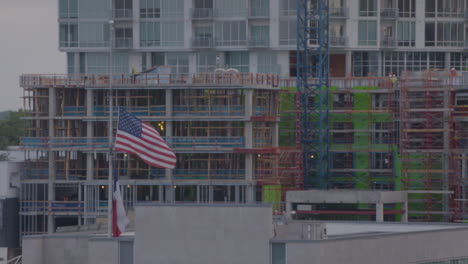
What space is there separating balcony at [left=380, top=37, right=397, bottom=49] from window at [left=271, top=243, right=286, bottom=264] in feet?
243

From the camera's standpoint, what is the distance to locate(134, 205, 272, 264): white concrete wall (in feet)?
241

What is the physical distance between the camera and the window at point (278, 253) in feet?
239

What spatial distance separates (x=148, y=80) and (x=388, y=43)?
31631 mm

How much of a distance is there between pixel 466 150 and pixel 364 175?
39.8 ft

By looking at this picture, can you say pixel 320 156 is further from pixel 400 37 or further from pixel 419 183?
pixel 400 37

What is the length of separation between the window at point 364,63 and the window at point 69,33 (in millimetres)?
31134

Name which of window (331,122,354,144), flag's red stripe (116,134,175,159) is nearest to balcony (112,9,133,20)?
window (331,122,354,144)

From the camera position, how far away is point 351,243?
75.5 meters

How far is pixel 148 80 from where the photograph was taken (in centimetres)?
12644

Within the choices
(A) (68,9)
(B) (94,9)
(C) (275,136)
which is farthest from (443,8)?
(A) (68,9)

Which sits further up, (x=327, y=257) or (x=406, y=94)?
(x=406, y=94)

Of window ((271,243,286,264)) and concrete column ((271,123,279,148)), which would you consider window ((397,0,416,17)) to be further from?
window ((271,243,286,264))

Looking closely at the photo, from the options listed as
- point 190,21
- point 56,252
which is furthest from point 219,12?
point 56,252

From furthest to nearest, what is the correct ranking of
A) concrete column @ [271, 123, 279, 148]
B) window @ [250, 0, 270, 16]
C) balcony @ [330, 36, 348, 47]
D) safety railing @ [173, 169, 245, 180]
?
balcony @ [330, 36, 348, 47]
window @ [250, 0, 270, 16]
concrete column @ [271, 123, 279, 148]
safety railing @ [173, 169, 245, 180]
